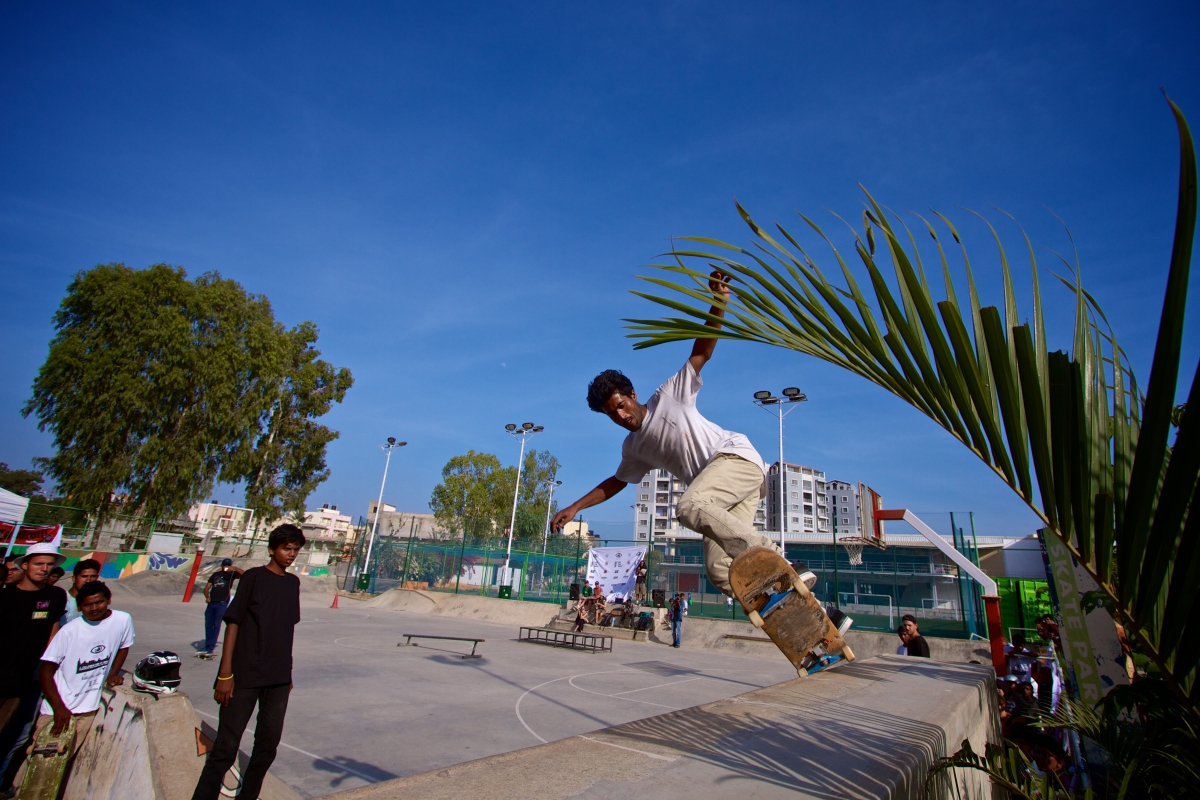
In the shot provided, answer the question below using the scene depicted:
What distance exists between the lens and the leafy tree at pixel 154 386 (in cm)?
2369

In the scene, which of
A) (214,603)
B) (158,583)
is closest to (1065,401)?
(214,603)

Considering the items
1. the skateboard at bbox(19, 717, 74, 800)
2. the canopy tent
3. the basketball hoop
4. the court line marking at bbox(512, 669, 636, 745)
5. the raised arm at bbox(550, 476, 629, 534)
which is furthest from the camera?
the basketball hoop

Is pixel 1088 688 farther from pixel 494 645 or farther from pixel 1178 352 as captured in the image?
pixel 494 645

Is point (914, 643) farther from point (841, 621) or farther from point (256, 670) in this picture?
point (256, 670)

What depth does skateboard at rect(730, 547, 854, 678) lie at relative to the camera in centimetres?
311

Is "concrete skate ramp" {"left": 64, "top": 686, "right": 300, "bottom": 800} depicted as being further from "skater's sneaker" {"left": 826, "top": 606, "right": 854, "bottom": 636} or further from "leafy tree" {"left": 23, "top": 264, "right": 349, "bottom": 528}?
"leafy tree" {"left": 23, "top": 264, "right": 349, "bottom": 528}

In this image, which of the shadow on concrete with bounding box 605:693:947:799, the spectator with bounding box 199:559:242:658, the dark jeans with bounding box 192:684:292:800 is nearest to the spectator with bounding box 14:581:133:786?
the dark jeans with bounding box 192:684:292:800

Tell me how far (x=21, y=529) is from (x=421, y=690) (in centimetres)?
1291

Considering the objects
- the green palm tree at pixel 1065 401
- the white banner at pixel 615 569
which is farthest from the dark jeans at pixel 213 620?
the white banner at pixel 615 569

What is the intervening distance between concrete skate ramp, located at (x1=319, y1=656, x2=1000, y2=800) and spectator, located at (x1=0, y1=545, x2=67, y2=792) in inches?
153

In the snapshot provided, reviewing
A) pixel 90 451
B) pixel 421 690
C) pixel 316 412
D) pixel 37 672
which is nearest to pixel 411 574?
pixel 316 412

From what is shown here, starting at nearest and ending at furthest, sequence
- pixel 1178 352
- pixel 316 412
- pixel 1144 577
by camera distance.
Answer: pixel 1178 352 → pixel 1144 577 → pixel 316 412

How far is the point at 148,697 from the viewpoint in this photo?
3.37 meters

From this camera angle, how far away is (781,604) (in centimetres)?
325
